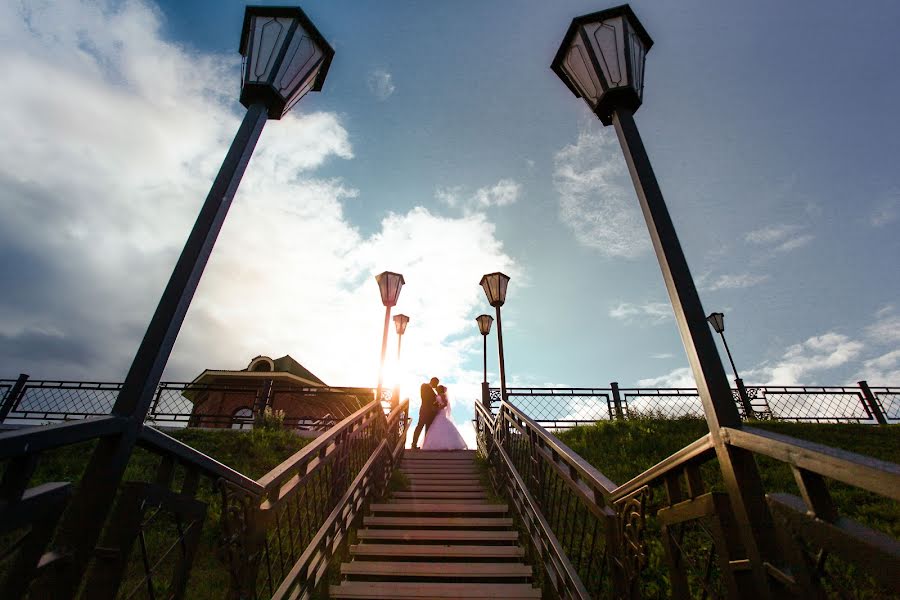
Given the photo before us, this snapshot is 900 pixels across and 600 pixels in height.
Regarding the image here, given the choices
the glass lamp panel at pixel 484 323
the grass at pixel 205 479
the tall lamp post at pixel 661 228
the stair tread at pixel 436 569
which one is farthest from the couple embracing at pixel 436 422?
the tall lamp post at pixel 661 228

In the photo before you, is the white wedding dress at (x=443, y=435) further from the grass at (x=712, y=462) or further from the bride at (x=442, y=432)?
the grass at (x=712, y=462)

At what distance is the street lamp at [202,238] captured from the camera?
1.50 m

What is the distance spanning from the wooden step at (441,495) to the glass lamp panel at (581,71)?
541 cm

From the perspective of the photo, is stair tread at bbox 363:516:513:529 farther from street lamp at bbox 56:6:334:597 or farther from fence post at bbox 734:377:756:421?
fence post at bbox 734:377:756:421

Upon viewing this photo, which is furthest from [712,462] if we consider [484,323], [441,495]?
[484,323]

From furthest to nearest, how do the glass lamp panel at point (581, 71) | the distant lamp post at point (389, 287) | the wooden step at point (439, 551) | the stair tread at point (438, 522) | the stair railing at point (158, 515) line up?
the distant lamp post at point (389, 287) → the stair tread at point (438, 522) → the wooden step at point (439, 551) → the glass lamp panel at point (581, 71) → the stair railing at point (158, 515)

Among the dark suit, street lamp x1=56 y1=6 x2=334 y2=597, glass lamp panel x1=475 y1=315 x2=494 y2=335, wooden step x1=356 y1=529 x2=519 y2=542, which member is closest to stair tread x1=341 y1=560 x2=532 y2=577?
wooden step x1=356 y1=529 x2=519 y2=542

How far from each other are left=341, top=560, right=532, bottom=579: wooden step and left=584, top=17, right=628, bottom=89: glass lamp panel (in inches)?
159

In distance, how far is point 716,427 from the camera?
154 centimetres

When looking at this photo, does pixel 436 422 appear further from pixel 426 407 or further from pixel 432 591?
pixel 432 591

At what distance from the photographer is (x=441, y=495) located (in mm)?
6121

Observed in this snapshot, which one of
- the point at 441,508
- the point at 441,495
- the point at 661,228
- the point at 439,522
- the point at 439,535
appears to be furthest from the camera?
the point at 441,495

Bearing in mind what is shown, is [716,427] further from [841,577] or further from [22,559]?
[841,577]

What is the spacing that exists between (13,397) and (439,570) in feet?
42.3
